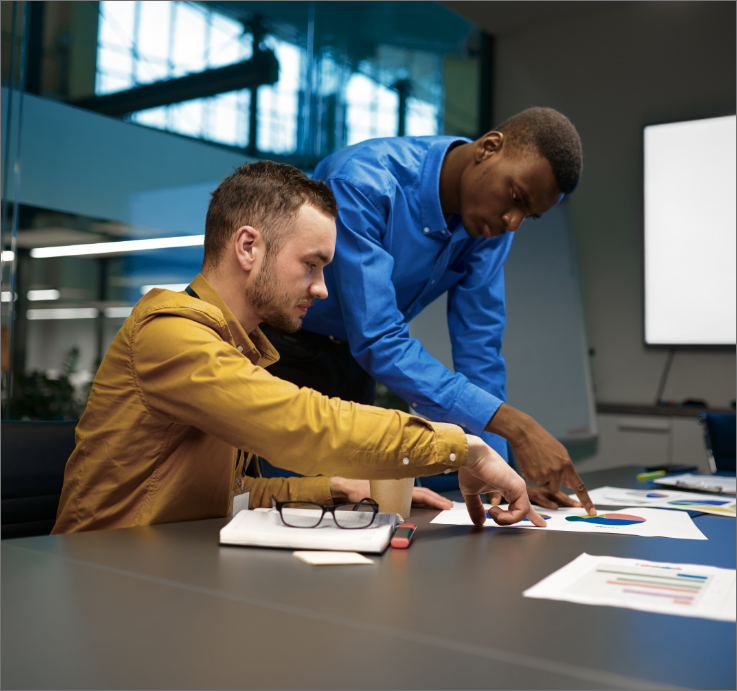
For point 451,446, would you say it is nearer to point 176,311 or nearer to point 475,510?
point 475,510

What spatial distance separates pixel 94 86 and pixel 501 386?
2042 millimetres

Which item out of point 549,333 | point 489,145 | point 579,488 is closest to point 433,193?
point 489,145

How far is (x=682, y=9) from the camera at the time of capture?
14.3 feet

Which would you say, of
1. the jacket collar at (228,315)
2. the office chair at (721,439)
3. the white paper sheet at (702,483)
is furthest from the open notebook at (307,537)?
the office chair at (721,439)

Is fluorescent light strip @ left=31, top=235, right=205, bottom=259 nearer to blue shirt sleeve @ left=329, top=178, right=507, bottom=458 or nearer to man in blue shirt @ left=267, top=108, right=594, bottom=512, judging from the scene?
man in blue shirt @ left=267, top=108, right=594, bottom=512

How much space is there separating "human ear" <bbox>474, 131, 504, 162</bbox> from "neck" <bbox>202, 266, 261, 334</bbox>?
68cm

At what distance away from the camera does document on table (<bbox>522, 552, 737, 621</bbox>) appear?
25.6 inches

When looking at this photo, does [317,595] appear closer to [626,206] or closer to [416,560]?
[416,560]

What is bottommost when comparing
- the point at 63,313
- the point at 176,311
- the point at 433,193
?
the point at 176,311

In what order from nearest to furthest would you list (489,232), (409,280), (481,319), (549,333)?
1. (489,232)
2. (409,280)
3. (481,319)
4. (549,333)

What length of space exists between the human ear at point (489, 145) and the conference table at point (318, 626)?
980 millimetres

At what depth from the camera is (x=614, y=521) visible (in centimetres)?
117

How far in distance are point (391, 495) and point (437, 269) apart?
810 millimetres

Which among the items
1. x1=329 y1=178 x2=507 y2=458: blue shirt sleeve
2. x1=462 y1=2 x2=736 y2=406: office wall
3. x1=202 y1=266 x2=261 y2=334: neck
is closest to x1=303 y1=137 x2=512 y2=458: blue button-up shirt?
x1=329 y1=178 x2=507 y2=458: blue shirt sleeve
